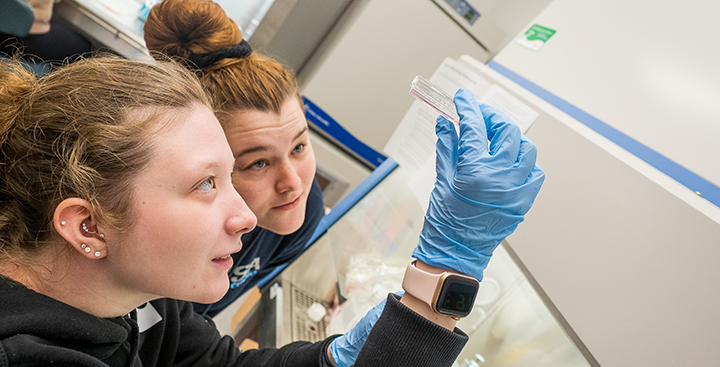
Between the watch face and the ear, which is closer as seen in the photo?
the ear

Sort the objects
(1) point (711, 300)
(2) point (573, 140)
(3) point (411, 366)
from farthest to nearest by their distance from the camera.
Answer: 1. (2) point (573, 140)
2. (3) point (411, 366)
3. (1) point (711, 300)

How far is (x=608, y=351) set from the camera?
31.1 inches

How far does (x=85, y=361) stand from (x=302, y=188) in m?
0.72

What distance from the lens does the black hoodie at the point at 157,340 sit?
643mm

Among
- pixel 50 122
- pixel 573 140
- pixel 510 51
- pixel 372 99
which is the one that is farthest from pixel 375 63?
pixel 50 122

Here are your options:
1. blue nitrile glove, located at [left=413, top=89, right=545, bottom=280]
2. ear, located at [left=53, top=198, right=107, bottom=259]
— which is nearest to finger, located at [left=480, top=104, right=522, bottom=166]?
blue nitrile glove, located at [left=413, top=89, right=545, bottom=280]

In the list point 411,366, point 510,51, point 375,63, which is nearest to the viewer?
point 411,366

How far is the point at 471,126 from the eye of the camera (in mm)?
881

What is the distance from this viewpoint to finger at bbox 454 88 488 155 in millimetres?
865

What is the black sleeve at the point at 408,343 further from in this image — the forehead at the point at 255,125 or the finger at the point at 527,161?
the forehead at the point at 255,125

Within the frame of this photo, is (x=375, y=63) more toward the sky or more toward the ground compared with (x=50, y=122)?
more toward the sky

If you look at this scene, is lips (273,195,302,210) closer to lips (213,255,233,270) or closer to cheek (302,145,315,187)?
cheek (302,145,315,187)

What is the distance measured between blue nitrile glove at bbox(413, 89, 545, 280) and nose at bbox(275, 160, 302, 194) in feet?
1.49

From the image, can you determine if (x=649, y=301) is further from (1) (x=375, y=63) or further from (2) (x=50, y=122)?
(1) (x=375, y=63)
